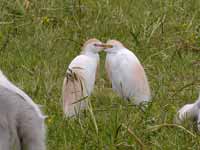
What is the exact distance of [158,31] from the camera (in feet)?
24.7

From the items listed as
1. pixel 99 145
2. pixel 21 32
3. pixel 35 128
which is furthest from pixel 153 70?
pixel 35 128

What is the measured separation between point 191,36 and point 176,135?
8.30 feet

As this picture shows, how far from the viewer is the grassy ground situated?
504cm

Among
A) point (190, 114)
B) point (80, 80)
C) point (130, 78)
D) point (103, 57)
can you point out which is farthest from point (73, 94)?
point (103, 57)

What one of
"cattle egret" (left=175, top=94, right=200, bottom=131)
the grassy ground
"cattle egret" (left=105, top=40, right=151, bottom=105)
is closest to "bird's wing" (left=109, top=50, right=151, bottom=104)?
"cattle egret" (left=105, top=40, right=151, bottom=105)

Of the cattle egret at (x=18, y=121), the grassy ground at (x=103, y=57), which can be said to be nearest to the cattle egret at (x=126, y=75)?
the grassy ground at (x=103, y=57)

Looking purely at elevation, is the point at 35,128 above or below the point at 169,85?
above

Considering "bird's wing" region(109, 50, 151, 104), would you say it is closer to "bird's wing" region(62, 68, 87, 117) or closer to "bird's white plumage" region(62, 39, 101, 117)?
"bird's white plumage" region(62, 39, 101, 117)

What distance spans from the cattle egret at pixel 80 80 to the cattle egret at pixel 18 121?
76.7 inches

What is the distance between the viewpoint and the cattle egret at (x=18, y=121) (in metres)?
2.97

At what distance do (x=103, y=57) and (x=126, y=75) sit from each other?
1.41 metres

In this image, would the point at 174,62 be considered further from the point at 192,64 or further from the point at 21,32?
the point at 21,32

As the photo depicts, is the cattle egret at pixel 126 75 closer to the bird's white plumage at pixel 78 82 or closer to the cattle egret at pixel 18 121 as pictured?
the bird's white plumage at pixel 78 82

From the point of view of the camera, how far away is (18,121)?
3002 mm
